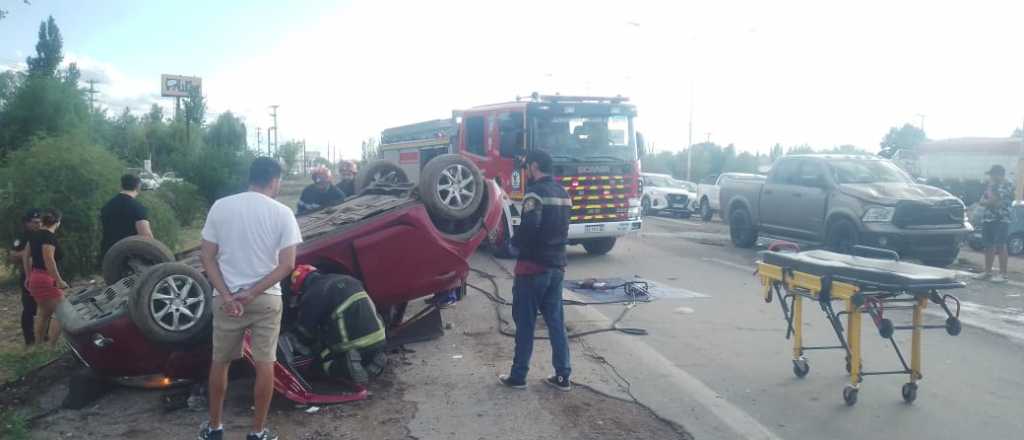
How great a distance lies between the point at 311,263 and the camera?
5934mm

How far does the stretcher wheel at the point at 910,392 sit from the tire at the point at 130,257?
5830 mm

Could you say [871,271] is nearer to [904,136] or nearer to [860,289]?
[860,289]

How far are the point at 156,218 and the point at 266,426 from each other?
1042 cm

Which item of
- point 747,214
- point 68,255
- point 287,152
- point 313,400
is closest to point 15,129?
point 68,255

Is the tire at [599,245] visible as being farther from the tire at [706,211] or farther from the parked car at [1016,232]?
the tire at [706,211]

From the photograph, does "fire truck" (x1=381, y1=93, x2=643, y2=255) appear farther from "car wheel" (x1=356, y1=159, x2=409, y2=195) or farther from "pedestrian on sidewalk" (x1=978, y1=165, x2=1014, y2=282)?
"pedestrian on sidewalk" (x1=978, y1=165, x2=1014, y2=282)

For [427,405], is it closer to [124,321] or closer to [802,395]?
[124,321]

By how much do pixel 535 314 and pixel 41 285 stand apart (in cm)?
479

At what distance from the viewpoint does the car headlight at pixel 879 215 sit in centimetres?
1262

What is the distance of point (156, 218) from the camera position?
45.9 ft

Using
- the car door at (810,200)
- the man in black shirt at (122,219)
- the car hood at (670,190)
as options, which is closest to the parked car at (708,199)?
the car hood at (670,190)

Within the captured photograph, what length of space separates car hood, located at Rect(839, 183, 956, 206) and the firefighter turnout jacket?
8.97 m

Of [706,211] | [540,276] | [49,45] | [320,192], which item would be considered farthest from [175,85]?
[540,276]

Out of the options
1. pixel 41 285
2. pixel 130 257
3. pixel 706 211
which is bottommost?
pixel 706 211
